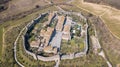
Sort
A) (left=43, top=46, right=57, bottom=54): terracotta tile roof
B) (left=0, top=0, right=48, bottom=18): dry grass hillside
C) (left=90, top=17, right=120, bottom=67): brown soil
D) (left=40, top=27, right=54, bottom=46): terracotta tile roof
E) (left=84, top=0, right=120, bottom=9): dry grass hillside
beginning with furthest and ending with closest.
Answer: (left=84, top=0, right=120, bottom=9): dry grass hillside → (left=0, top=0, right=48, bottom=18): dry grass hillside → (left=40, top=27, right=54, bottom=46): terracotta tile roof → (left=90, top=17, right=120, bottom=67): brown soil → (left=43, top=46, right=57, bottom=54): terracotta tile roof

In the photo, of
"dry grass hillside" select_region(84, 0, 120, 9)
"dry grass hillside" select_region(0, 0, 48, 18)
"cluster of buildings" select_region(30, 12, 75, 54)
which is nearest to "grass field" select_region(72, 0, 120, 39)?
"dry grass hillside" select_region(84, 0, 120, 9)

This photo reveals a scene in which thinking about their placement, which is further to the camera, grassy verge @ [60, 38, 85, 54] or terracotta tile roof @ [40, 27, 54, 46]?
terracotta tile roof @ [40, 27, 54, 46]

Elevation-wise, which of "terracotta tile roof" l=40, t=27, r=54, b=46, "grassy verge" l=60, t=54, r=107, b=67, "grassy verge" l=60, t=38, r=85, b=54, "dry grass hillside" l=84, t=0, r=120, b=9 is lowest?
"grassy verge" l=60, t=54, r=107, b=67

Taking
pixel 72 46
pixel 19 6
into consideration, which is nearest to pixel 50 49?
pixel 72 46

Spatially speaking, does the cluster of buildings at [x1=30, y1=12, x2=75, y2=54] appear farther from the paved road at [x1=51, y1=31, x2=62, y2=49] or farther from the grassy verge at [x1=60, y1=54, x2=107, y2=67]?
the grassy verge at [x1=60, y1=54, x2=107, y2=67]

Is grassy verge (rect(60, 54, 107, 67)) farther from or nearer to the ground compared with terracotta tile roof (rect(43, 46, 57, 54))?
nearer to the ground

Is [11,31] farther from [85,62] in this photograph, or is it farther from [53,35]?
[85,62]

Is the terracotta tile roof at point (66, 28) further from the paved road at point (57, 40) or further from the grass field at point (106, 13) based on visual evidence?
the grass field at point (106, 13)
